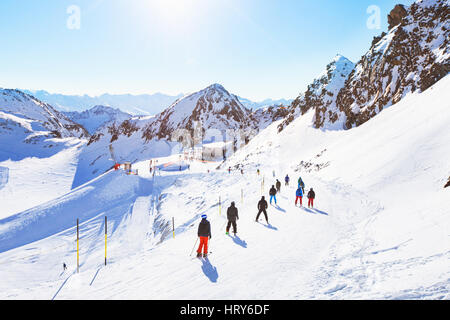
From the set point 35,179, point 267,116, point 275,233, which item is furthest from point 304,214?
point 267,116

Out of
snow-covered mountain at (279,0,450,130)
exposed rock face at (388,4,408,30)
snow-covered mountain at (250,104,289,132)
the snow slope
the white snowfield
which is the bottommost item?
the white snowfield

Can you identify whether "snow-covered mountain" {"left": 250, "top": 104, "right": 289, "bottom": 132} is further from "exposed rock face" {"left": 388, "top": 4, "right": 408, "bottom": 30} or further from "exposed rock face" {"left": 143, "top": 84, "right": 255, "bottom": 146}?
"exposed rock face" {"left": 388, "top": 4, "right": 408, "bottom": 30}

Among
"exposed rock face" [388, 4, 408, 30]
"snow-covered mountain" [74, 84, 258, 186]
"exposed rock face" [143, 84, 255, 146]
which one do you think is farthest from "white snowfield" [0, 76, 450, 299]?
"exposed rock face" [143, 84, 255, 146]

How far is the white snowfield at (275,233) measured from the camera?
627 centimetres

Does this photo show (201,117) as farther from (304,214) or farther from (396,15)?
(304,214)

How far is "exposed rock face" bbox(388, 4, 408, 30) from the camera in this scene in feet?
158

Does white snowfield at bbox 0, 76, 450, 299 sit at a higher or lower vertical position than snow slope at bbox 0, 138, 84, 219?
lower

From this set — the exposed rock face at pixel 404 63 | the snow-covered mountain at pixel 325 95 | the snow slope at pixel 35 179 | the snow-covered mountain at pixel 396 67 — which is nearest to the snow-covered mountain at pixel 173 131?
the snow slope at pixel 35 179

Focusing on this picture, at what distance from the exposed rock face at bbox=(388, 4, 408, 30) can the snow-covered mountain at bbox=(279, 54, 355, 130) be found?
625 inches

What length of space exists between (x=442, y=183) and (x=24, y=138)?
514 feet

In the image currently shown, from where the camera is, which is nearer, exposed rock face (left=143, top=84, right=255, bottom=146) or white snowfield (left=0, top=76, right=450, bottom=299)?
white snowfield (left=0, top=76, right=450, bottom=299)

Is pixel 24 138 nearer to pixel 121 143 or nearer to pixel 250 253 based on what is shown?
pixel 121 143

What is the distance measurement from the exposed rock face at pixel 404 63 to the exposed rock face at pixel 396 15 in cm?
231
